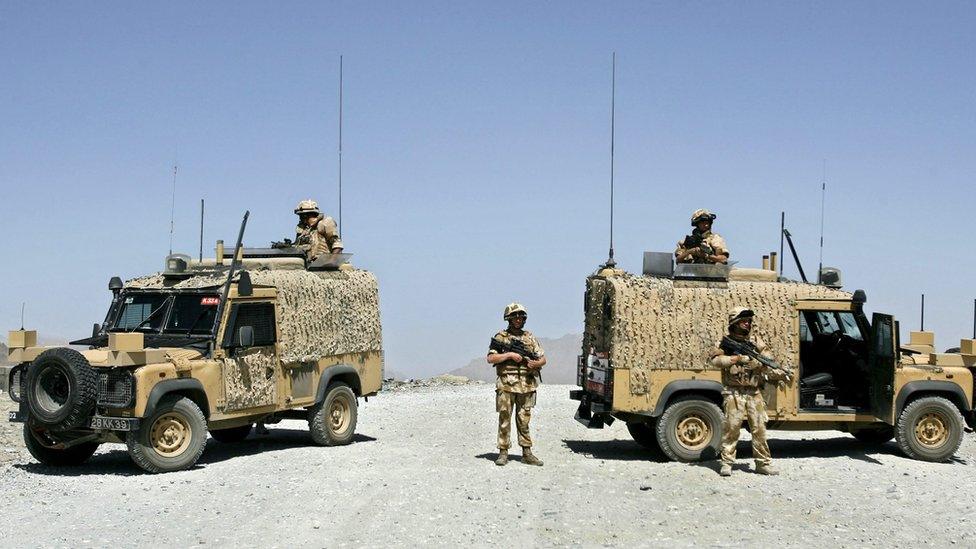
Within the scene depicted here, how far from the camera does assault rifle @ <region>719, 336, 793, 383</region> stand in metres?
13.3

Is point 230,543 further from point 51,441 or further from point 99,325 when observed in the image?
point 99,325

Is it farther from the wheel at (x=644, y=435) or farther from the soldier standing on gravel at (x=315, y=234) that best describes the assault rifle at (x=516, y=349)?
the soldier standing on gravel at (x=315, y=234)

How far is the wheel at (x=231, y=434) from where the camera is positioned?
53.9ft

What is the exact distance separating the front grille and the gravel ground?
2.89 ft

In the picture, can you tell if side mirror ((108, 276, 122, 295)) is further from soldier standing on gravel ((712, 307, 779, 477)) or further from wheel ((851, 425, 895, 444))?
wheel ((851, 425, 895, 444))

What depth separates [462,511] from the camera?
10656 mm

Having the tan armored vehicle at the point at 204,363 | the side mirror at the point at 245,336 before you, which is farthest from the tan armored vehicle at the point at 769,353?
the side mirror at the point at 245,336

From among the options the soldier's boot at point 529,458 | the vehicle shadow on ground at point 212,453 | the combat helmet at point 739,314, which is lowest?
the vehicle shadow on ground at point 212,453

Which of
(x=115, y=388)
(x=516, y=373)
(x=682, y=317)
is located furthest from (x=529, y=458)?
(x=115, y=388)

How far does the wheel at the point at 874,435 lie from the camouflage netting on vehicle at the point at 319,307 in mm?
7418

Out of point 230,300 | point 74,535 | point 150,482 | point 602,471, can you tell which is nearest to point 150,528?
point 74,535

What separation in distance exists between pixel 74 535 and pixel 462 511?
11.5 feet

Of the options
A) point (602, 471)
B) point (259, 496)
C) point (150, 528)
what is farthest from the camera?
point (602, 471)

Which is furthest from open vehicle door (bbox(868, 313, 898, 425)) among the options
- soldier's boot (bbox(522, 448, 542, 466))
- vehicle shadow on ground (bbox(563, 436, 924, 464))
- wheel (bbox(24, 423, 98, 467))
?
wheel (bbox(24, 423, 98, 467))
